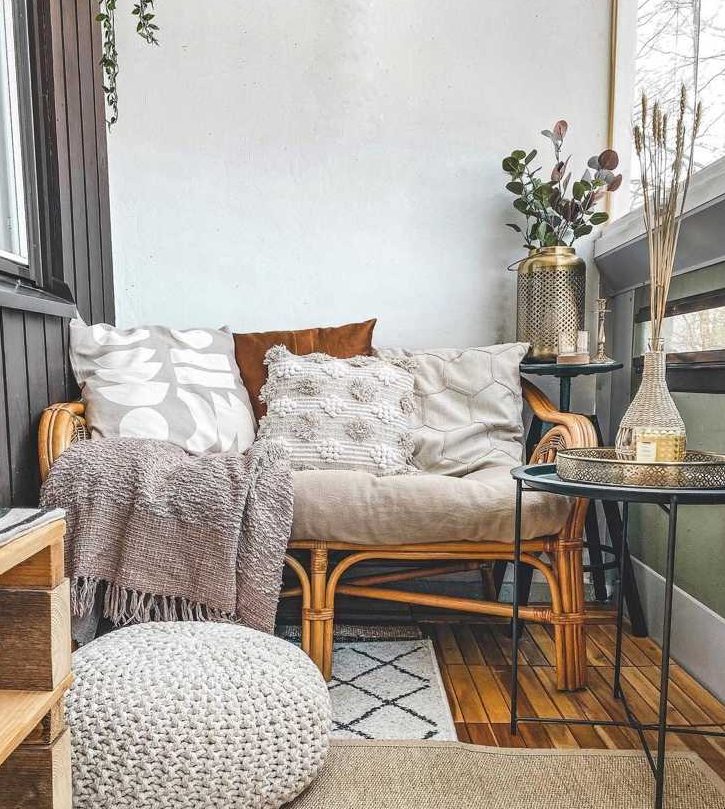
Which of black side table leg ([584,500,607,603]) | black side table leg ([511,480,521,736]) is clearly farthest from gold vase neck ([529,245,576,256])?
black side table leg ([511,480,521,736])

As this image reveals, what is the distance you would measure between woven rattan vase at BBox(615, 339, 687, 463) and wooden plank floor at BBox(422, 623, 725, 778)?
1.99 ft

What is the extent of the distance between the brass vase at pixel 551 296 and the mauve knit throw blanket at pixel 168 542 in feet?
3.72

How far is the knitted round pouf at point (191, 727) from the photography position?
3.61 feet

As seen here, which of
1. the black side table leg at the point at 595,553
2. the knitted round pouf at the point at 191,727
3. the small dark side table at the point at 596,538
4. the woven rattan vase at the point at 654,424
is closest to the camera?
the knitted round pouf at the point at 191,727

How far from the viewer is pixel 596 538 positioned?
2240 millimetres

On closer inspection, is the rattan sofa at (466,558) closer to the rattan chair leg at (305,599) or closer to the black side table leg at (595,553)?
the rattan chair leg at (305,599)

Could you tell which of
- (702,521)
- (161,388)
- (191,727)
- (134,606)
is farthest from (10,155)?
(702,521)

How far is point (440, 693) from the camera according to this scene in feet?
5.49

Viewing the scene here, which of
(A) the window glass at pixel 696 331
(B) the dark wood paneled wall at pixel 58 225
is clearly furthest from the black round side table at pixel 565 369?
(B) the dark wood paneled wall at pixel 58 225

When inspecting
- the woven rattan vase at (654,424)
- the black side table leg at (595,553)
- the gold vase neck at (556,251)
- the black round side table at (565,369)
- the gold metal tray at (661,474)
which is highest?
the gold vase neck at (556,251)

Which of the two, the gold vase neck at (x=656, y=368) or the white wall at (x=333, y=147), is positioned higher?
the white wall at (x=333, y=147)

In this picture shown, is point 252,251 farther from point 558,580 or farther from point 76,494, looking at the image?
point 558,580

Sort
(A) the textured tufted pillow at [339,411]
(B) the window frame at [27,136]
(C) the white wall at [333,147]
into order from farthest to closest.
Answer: (C) the white wall at [333,147] < (A) the textured tufted pillow at [339,411] < (B) the window frame at [27,136]

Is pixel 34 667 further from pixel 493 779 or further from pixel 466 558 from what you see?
pixel 466 558
